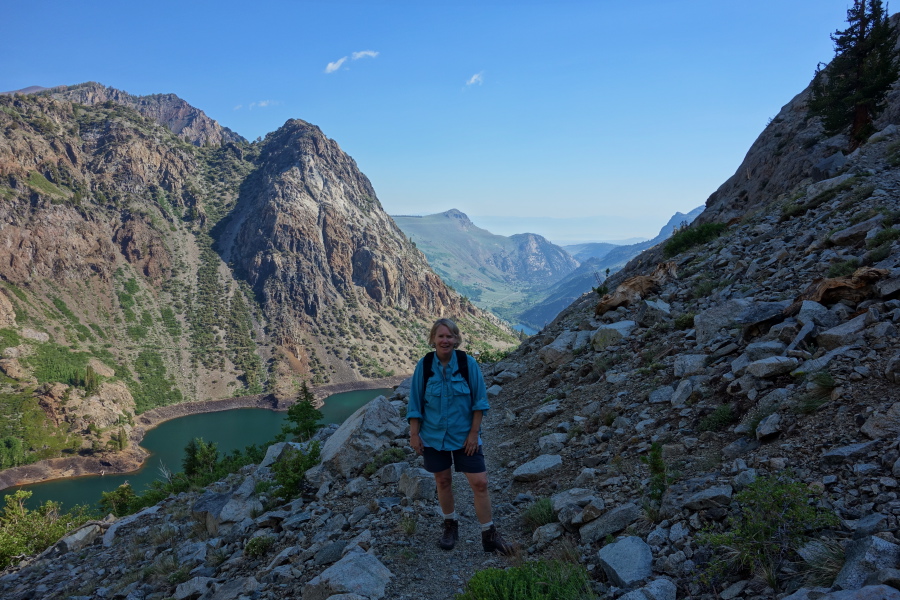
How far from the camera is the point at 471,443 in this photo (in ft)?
18.0

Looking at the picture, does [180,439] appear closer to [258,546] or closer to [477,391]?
[258,546]

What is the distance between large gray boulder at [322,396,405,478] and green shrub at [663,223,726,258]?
15.1m

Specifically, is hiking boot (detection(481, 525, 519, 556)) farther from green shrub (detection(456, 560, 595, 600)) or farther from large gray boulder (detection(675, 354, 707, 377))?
large gray boulder (detection(675, 354, 707, 377))

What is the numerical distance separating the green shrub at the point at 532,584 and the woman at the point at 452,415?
3.83ft

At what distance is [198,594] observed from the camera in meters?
7.30

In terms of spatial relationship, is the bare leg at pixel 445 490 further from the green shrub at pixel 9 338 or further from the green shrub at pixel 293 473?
the green shrub at pixel 9 338

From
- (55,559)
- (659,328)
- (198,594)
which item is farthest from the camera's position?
(55,559)

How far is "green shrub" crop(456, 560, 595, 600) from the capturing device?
4.01 meters

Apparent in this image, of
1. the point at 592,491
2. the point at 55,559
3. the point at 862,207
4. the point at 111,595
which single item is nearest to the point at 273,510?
the point at 111,595

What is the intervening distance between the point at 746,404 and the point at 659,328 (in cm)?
501

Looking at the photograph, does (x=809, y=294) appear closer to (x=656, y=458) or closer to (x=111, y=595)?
(x=656, y=458)

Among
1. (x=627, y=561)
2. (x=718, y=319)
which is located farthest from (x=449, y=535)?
(x=718, y=319)

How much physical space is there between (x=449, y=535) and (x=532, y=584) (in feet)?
6.86

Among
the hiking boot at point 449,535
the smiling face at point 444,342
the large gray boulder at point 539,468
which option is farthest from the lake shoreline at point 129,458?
the smiling face at point 444,342
